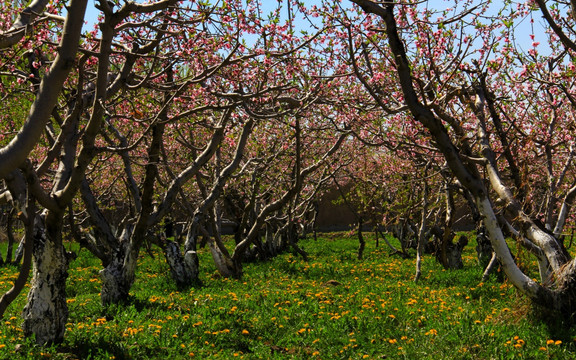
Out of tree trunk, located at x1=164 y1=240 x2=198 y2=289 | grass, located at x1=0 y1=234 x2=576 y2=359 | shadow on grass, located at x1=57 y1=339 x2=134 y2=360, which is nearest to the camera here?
shadow on grass, located at x1=57 y1=339 x2=134 y2=360

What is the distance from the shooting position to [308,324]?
7.81 metres

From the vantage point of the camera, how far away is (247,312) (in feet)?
27.9

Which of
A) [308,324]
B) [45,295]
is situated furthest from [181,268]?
[45,295]

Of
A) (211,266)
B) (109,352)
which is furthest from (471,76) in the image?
(211,266)

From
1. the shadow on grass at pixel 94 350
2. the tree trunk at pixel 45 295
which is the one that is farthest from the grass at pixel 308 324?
the tree trunk at pixel 45 295

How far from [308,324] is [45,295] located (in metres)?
3.54

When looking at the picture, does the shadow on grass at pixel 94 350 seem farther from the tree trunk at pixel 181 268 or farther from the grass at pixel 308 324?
the tree trunk at pixel 181 268

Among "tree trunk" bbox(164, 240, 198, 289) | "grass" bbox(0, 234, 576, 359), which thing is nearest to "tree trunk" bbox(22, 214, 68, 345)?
"grass" bbox(0, 234, 576, 359)

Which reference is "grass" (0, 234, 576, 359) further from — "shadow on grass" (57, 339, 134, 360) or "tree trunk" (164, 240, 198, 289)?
"tree trunk" (164, 240, 198, 289)

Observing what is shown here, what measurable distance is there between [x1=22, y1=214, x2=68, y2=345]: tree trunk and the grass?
0.57 feet

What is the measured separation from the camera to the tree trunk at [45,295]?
6.51 metres

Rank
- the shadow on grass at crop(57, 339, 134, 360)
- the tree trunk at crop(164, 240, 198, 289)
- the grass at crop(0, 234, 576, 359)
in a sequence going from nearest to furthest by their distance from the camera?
the shadow on grass at crop(57, 339, 134, 360), the grass at crop(0, 234, 576, 359), the tree trunk at crop(164, 240, 198, 289)

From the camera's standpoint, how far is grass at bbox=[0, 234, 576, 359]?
6.48 m

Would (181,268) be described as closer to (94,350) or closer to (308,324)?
(308,324)
